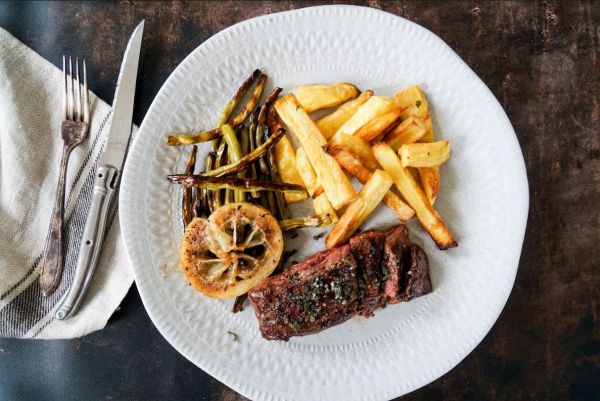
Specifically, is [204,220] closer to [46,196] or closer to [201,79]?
[201,79]

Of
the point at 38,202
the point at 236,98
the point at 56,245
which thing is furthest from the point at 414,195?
the point at 38,202

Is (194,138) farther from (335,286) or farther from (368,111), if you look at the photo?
(335,286)

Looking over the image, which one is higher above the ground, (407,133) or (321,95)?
(321,95)

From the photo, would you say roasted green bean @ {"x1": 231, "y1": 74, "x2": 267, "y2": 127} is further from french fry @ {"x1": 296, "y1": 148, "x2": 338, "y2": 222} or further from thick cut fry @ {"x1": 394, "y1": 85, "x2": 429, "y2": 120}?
thick cut fry @ {"x1": 394, "y1": 85, "x2": 429, "y2": 120}

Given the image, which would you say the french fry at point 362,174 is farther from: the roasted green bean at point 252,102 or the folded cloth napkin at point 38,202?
the folded cloth napkin at point 38,202

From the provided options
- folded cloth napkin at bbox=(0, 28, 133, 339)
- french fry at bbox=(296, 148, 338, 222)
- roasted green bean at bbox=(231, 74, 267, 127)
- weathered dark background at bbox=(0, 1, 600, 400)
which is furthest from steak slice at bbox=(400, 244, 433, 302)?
folded cloth napkin at bbox=(0, 28, 133, 339)

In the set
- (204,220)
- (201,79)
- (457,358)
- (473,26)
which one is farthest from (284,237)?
(473,26)
